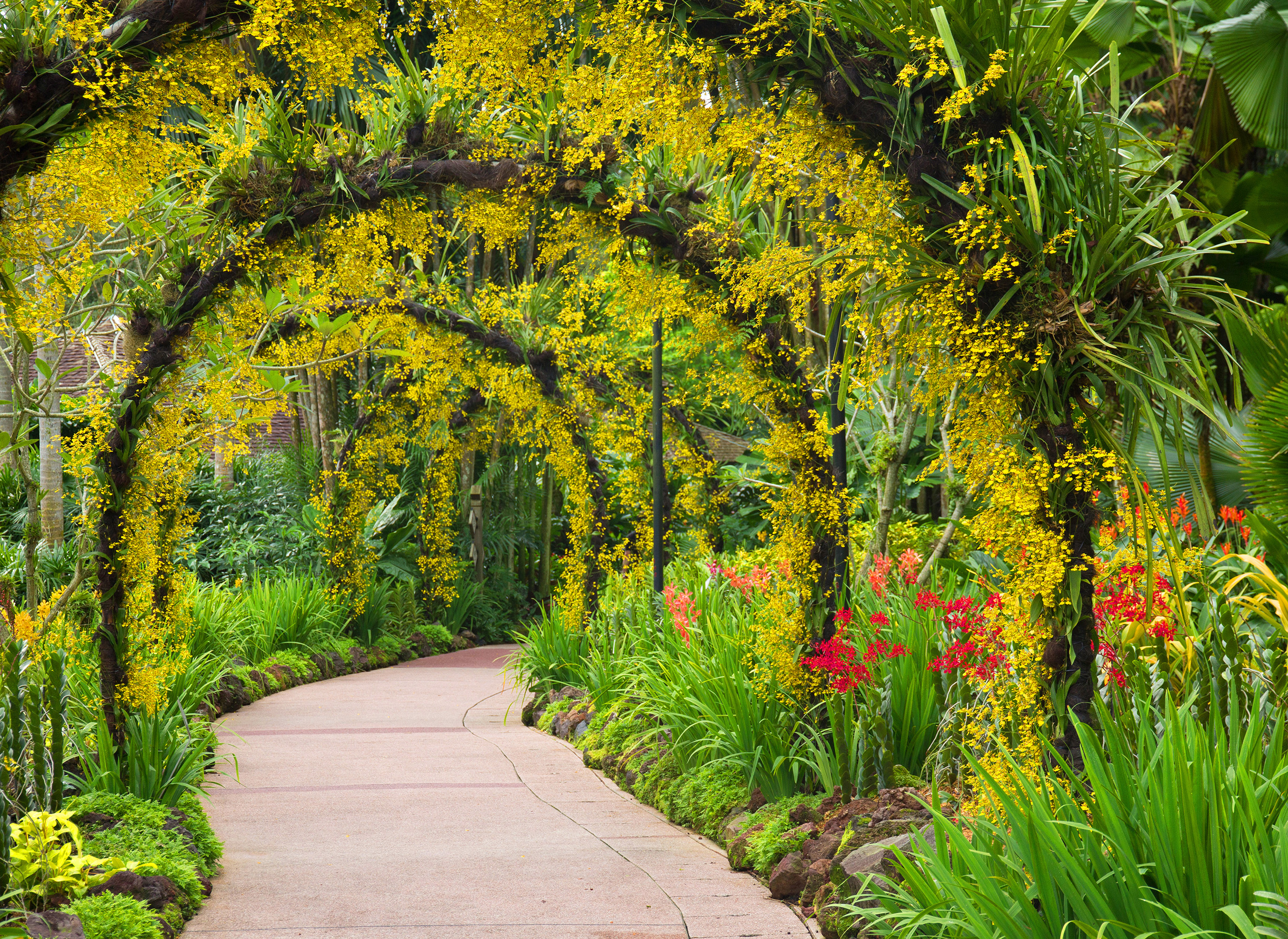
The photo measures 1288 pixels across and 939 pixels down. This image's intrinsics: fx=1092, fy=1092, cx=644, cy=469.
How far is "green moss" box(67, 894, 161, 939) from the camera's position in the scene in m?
3.86

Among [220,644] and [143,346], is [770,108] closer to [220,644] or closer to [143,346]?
[143,346]

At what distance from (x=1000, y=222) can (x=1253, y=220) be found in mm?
7123

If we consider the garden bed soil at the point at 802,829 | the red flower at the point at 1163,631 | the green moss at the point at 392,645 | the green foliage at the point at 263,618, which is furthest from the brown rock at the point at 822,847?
the green moss at the point at 392,645

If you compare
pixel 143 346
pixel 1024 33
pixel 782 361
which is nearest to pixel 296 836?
pixel 143 346

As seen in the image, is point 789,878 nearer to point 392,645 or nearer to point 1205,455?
point 1205,455

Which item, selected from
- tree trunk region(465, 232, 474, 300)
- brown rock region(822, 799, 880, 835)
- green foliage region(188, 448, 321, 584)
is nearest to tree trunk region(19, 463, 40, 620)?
brown rock region(822, 799, 880, 835)

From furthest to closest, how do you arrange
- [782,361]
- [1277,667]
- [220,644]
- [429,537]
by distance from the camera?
[429,537] → [220,644] → [782,361] → [1277,667]

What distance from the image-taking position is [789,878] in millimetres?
4750

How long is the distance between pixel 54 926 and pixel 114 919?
15.2 inches

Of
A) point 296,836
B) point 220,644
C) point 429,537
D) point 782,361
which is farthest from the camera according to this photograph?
point 429,537

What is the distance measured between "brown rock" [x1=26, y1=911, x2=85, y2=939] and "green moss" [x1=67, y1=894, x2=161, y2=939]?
0.18 meters

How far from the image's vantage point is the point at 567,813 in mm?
6516

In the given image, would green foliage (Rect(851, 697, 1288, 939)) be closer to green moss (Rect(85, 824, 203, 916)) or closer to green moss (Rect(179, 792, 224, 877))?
green moss (Rect(85, 824, 203, 916))

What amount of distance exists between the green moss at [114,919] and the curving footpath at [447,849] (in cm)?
36
